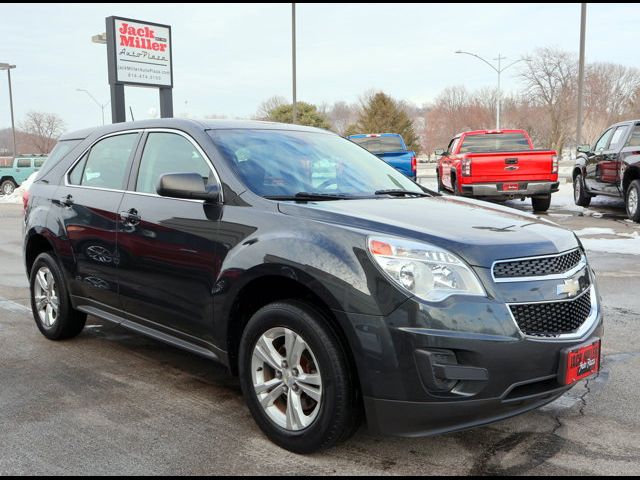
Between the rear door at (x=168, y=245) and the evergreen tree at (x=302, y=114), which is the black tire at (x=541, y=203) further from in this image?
the evergreen tree at (x=302, y=114)

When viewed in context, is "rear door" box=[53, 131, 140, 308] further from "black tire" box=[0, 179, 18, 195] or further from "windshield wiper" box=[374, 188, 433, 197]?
"black tire" box=[0, 179, 18, 195]

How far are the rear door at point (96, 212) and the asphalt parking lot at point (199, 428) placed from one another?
23.0 inches

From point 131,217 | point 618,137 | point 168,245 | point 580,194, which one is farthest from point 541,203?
point 168,245

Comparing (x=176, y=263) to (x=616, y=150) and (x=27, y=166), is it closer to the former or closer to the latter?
(x=616, y=150)

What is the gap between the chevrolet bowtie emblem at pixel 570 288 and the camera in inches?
117

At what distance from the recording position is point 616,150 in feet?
41.0

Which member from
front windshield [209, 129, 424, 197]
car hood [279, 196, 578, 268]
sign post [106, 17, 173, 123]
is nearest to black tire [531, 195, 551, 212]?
front windshield [209, 129, 424, 197]

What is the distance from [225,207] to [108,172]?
1.52m

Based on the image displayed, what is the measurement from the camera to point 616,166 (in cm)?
1241

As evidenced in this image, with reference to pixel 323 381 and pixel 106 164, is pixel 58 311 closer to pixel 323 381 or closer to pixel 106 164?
pixel 106 164

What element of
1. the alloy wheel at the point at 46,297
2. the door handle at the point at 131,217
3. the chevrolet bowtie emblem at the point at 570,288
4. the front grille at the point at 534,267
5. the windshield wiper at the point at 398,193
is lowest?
the alloy wheel at the point at 46,297

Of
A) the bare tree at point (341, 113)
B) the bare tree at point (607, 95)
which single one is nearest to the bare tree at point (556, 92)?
the bare tree at point (607, 95)

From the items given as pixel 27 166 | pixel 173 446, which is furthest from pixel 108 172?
pixel 27 166

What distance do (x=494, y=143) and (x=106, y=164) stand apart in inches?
467
